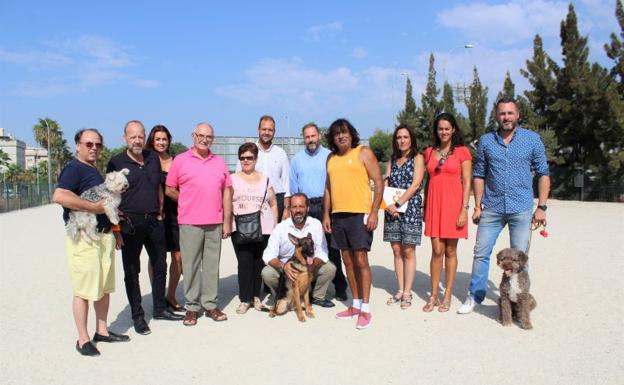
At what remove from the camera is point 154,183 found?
520cm

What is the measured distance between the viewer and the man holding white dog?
4348mm

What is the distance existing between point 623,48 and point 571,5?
12.9 feet

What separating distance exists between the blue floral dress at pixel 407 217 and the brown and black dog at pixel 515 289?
111cm

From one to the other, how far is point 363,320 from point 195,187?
236 centimetres

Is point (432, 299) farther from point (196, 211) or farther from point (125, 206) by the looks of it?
point (125, 206)

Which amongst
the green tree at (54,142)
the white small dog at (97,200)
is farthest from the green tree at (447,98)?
the green tree at (54,142)

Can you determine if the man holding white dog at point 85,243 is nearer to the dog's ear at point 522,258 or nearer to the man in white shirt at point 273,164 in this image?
→ the man in white shirt at point 273,164

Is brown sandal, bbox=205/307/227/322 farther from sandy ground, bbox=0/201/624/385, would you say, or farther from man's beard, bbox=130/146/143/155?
man's beard, bbox=130/146/143/155

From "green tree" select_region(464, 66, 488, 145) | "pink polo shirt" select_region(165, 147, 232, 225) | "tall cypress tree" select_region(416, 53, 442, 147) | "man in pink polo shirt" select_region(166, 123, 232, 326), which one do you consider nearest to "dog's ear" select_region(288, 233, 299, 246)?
"man in pink polo shirt" select_region(166, 123, 232, 326)

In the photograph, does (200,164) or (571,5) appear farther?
(571,5)

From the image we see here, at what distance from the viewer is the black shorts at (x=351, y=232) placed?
534 centimetres

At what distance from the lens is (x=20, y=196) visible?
93.7 ft

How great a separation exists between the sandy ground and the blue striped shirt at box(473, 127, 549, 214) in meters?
1.31

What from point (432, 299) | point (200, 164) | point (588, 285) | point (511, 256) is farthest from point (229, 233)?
point (588, 285)
